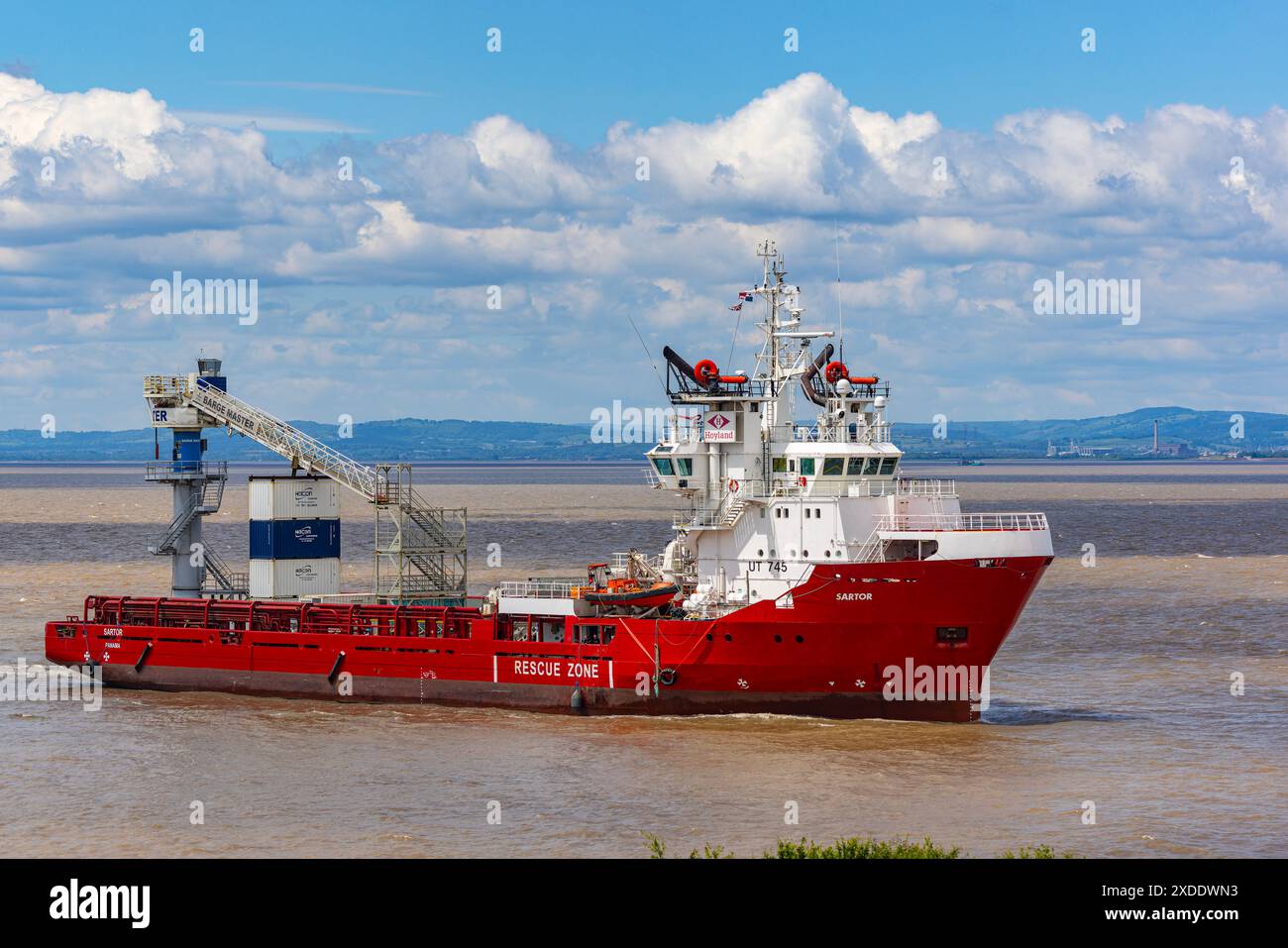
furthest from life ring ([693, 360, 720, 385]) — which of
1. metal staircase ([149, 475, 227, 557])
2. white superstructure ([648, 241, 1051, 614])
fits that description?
metal staircase ([149, 475, 227, 557])

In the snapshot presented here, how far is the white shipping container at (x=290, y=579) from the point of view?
47.6 metres

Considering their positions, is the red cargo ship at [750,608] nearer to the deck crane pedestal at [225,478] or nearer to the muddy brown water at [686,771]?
the muddy brown water at [686,771]

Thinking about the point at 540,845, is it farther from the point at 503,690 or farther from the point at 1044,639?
the point at 1044,639

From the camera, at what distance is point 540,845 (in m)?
27.0

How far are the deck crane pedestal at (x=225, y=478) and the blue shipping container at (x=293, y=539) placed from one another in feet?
5.20

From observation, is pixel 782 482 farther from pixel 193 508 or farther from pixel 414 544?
pixel 193 508

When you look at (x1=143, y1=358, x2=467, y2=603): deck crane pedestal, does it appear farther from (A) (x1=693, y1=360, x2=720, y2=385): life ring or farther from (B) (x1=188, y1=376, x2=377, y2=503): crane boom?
(A) (x1=693, y1=360, x2=720, y2=385): life ring

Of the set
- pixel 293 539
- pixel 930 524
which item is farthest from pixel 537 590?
pixel 293 539

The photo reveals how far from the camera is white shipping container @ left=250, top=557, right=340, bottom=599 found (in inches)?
1875

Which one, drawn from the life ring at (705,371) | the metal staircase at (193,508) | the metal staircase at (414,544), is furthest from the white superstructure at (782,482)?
the metal staircase at (193,508)

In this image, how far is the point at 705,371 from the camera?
4100 cm

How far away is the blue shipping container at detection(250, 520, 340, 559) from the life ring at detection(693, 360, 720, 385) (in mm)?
14260
